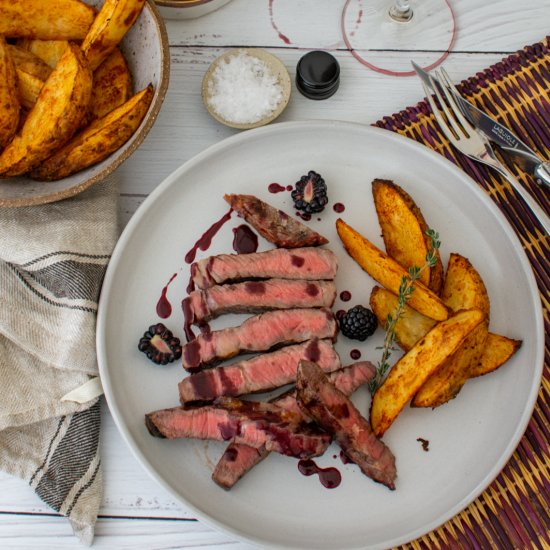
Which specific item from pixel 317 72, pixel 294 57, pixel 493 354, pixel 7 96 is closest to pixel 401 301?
pixel 493 354

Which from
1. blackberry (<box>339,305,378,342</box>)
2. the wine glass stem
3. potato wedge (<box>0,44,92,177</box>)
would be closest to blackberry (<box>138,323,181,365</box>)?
blackberry (<box>339,305,378,342</box>)

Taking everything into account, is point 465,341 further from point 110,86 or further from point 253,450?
point 110,86

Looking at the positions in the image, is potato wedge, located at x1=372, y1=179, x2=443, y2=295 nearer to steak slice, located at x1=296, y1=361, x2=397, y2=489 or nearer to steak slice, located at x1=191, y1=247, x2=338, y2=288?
steak slice, located at x1=191, y1=247, x2=338, y2=288

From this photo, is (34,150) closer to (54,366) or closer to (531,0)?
(54,366)

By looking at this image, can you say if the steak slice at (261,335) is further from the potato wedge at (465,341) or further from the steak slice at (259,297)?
the potato wedge at (465,341)

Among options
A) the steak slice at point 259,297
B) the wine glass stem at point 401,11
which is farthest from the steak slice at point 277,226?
the wine glass stem at point 401,11
